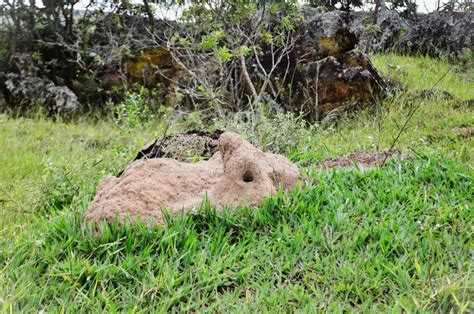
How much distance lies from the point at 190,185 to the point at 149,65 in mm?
6448

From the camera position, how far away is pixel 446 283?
2221mm

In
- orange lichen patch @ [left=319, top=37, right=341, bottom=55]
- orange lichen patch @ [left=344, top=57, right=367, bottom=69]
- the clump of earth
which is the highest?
orange lichen patch @ [left=319, top=37, right=341, bottom=55]

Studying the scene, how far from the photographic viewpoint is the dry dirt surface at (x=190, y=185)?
284 centimetres

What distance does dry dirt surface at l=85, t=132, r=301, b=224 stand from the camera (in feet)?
9.30

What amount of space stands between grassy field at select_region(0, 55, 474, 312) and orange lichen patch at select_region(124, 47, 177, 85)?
5492 millimetres

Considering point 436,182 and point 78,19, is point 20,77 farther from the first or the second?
point 436,182

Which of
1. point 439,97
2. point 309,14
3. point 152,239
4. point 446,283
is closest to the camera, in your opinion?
point 446,283

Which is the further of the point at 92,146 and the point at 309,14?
the point at 309,14

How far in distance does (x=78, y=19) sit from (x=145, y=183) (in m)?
8.09

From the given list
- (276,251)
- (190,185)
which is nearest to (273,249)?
(276,251)

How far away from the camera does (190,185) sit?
3.17 meters

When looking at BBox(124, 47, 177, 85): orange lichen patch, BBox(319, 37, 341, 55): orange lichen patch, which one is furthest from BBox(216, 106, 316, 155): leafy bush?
BBox(124, 47, 177, 85): orange lichen patch

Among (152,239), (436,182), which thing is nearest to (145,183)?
(152,239)

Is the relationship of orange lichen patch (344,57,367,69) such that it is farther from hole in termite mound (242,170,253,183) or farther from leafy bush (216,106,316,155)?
hole in termite mound (242,170,253,183)
